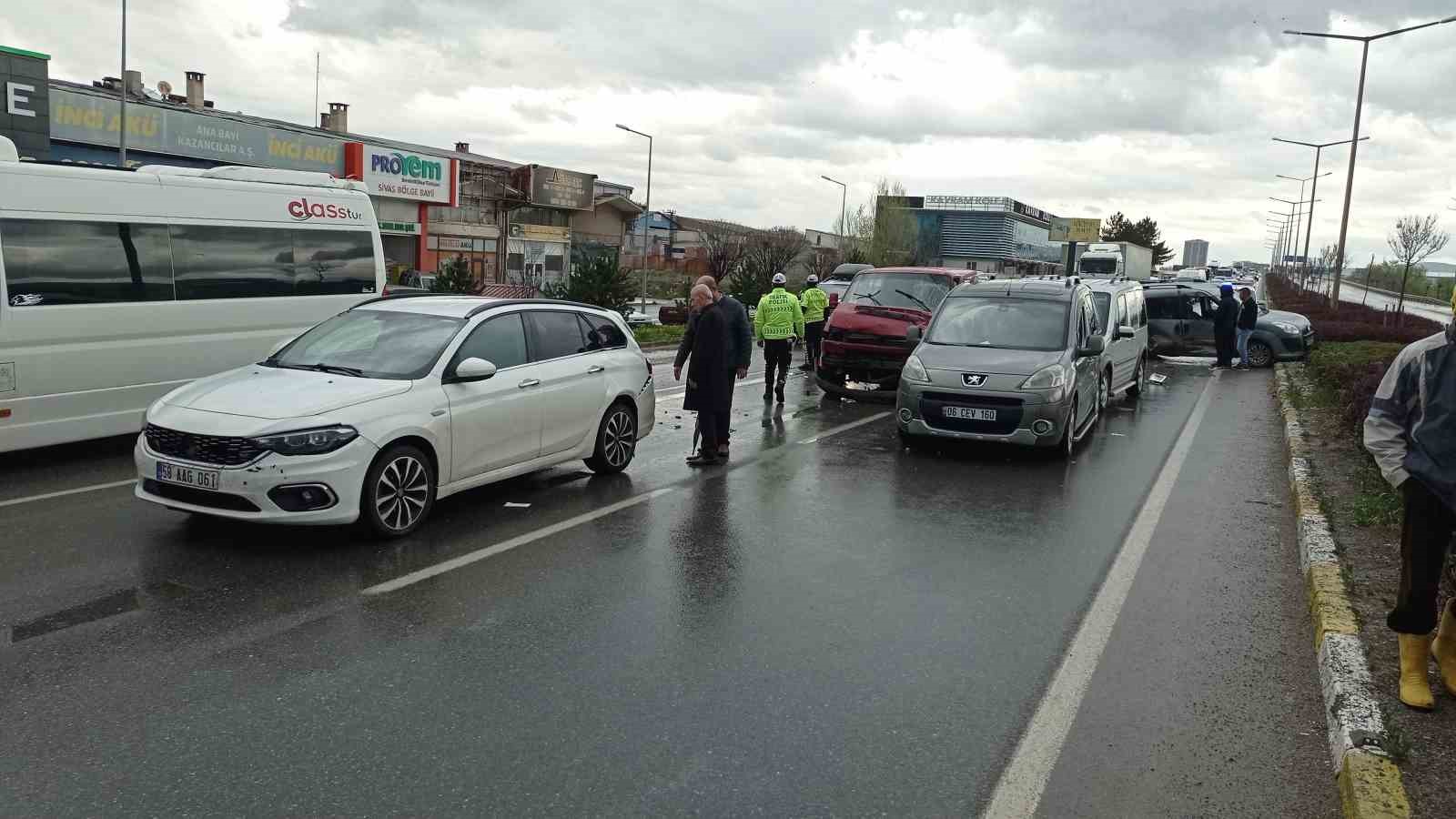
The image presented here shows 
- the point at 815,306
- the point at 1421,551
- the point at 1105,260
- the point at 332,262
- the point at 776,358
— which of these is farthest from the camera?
the point at 1105,260

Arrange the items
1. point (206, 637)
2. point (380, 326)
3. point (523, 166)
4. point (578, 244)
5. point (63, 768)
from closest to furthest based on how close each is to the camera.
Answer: point (63, 768)
point (206, 637)
point (380, 326)
point (523, 166)
point (578, 244)

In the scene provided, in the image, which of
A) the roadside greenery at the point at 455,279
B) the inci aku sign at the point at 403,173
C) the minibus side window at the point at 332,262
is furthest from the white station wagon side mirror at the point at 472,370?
A: the inci aku sign at the point at 403,173

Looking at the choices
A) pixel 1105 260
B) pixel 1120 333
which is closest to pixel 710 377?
pixel 1120 333

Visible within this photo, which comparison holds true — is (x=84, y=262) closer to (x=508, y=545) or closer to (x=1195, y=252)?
(x=508, y=545)

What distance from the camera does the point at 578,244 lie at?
55938mm

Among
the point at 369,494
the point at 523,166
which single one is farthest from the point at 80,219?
the point at 523,166

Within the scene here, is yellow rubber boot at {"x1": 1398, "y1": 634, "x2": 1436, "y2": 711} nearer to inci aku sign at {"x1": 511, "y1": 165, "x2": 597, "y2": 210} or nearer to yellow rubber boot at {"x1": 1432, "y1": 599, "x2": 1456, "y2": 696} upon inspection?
yellow rubber boot at {"x1": 1432, "y1": 599, "x2": 1456, "y2": 696}

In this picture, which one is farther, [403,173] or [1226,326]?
[403,173]

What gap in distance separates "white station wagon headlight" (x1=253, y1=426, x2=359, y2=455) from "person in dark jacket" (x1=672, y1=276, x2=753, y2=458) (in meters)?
3.99

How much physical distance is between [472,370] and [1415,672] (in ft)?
18.6

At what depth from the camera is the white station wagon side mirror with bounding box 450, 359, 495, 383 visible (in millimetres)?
7655

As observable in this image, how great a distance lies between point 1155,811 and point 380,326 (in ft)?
20.9

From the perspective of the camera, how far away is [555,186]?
173ft

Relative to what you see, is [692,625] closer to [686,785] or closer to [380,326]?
[686,785]
